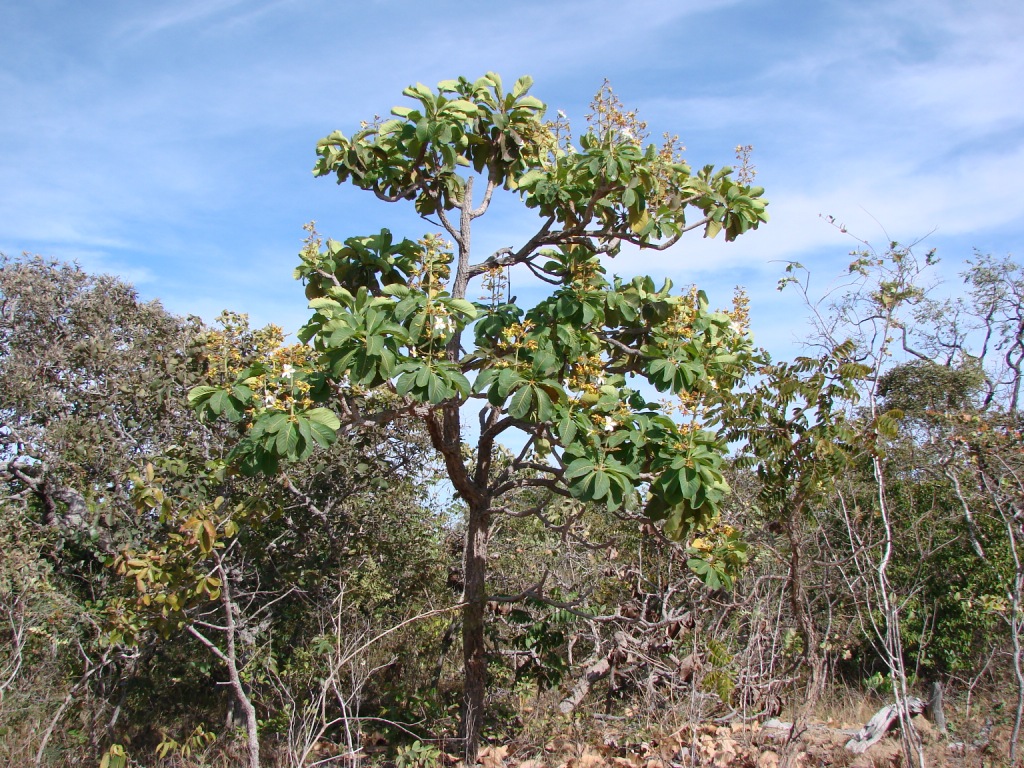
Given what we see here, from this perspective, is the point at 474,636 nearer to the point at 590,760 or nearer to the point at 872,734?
the point at 590,760

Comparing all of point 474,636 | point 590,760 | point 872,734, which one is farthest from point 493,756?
point 872,734

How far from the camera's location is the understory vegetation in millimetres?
3836

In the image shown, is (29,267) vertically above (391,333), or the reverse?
(29,267)

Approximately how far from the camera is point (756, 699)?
465cm

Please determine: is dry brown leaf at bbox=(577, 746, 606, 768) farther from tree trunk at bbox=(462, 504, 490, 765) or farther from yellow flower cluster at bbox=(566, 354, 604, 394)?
yellow flower cluster at bbox=(566, 354, 604, 394)

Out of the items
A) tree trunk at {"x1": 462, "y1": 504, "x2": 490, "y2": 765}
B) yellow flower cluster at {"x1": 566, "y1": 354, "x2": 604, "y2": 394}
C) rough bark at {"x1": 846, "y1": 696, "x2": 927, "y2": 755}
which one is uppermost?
yellow flower cluster at {"x1": 566, "y1": 354, "x2": 604, "y2": 394}

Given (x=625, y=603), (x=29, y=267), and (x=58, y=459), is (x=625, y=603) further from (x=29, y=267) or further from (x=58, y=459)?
(x=29, y=267)

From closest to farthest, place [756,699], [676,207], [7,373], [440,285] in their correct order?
[440,285], [676,207], [756,699], [7,373]

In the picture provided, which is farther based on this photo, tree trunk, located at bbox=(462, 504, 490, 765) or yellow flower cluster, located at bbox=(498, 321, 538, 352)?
tree trunk, located at bbox=(462, 504, 490, 765)

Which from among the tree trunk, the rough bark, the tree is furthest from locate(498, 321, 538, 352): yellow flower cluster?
the rough bark

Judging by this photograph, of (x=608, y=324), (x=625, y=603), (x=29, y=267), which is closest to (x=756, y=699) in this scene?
(x=625, y=603)

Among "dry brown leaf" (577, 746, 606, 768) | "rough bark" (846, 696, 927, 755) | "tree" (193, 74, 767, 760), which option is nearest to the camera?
"tree" (193, 74, 767, 760)

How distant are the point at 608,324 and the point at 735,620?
2436 mm

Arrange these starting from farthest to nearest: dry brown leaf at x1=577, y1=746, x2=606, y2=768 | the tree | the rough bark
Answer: the rough bark → dry brown leaf at x1=577, y1=746, x2=606, y2=768 → the tree
